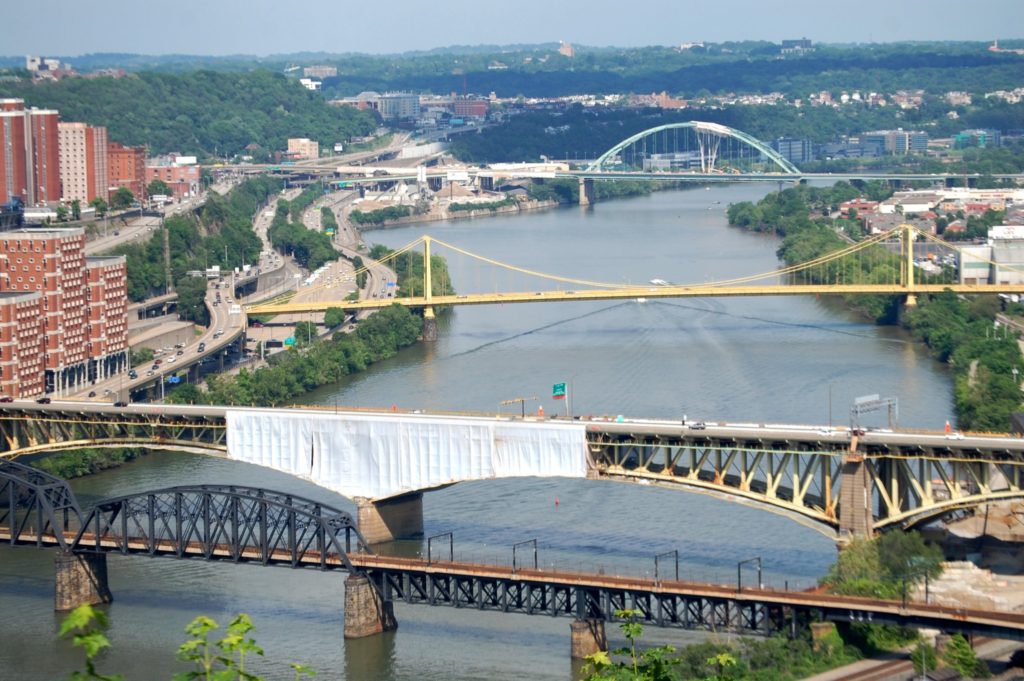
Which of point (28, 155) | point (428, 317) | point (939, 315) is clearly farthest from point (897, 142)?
point (428, 317)

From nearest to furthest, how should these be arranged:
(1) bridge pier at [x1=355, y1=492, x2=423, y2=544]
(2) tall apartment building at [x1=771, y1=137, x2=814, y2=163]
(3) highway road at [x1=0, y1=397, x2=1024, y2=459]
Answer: (3) highway road at [x1=0, y1=397, x2=1024, y2=459], (1) bridge pier at [x1=355, y1=492, x2=423, y2=544], (2) tall apartment building at [x1=771, y1=137, x2=814, y2=163]

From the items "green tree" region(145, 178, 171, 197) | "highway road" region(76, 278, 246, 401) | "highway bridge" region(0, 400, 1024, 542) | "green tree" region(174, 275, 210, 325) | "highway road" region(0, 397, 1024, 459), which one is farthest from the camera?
"green tree" region(145, 178, 171, 197)

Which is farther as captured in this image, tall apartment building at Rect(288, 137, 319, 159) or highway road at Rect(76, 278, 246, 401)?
tall apartment building at Rect(288, 137, 319, 159)

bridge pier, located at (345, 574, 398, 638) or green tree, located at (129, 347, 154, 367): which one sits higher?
green tree, located at (129, 347, 154, 367)

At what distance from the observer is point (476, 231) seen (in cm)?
5897

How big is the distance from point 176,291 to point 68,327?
9047mm

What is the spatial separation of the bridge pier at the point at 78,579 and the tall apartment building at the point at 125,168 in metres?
34.7

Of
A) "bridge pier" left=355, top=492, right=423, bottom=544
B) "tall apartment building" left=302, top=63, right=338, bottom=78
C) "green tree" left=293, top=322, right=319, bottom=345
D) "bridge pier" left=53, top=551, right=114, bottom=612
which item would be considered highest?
"tall apartment building" left=302, top=63, right=338, bottom=78

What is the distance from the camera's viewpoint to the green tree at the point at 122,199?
159ft

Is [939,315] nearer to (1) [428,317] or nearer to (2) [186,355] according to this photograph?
(1) [428,317]

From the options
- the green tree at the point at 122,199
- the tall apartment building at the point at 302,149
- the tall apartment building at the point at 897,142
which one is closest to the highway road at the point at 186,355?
the green tree at the point at 122,199

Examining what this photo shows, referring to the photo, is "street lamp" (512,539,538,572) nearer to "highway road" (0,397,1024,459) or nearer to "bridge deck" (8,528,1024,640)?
"bridge deck" (8,528,1024,640)

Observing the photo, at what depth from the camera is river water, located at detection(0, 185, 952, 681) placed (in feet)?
60.0

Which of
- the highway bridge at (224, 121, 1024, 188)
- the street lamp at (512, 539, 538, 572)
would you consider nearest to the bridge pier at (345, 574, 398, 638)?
the street lamp at (512, 539, 538, 572)
